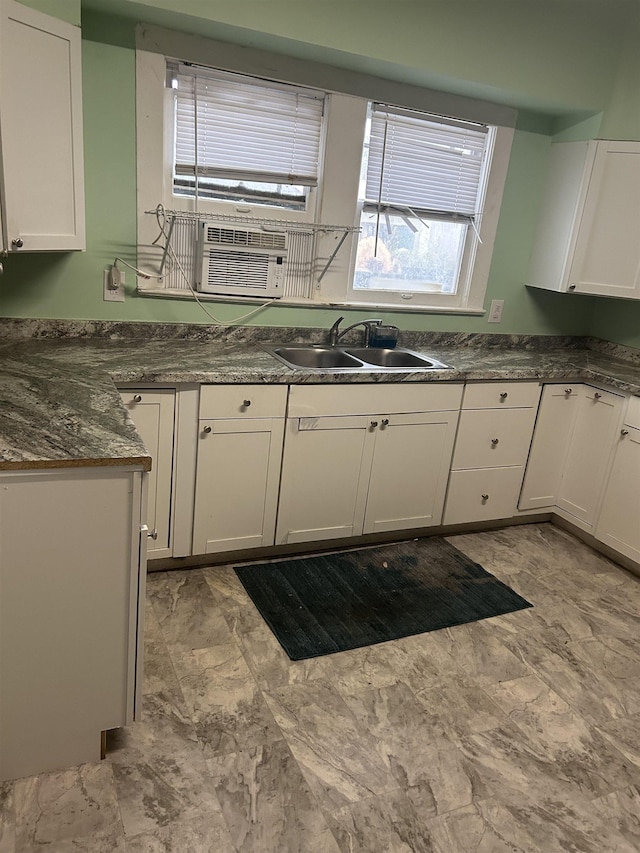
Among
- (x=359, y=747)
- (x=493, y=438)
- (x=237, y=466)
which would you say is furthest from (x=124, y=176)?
(x=359, y=747)

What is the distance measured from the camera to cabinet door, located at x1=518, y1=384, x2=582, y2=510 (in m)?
3.33

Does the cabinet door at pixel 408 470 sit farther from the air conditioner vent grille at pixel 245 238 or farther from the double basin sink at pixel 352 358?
the air conditioner vent grille at pixel 245 238

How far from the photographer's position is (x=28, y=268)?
8.66 feet

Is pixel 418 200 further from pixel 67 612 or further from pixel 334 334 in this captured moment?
pixel 67 612

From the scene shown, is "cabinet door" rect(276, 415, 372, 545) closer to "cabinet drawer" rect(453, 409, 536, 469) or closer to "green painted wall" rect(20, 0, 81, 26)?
"cabinet drawer" rect(453, 409, 536, 469)

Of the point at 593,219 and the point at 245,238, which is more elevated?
the point at 593,219

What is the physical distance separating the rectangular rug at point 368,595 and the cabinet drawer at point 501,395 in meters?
0.76

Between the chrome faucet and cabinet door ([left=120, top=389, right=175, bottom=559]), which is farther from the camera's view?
the chrome faucet

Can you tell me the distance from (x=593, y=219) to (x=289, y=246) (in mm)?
1614

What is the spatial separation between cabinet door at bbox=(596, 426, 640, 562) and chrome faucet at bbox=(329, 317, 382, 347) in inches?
53.0

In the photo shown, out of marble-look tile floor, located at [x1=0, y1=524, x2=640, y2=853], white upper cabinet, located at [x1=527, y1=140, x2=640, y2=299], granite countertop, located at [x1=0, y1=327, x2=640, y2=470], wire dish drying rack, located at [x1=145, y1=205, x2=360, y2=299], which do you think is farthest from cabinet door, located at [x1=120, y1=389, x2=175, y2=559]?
white upper cabinet, located at [x1=527, y1=140, x2=640, y2=299]

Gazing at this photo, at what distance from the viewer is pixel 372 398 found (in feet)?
9.37

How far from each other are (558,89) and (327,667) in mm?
2883

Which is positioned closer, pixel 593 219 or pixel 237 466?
pixel 237 466
